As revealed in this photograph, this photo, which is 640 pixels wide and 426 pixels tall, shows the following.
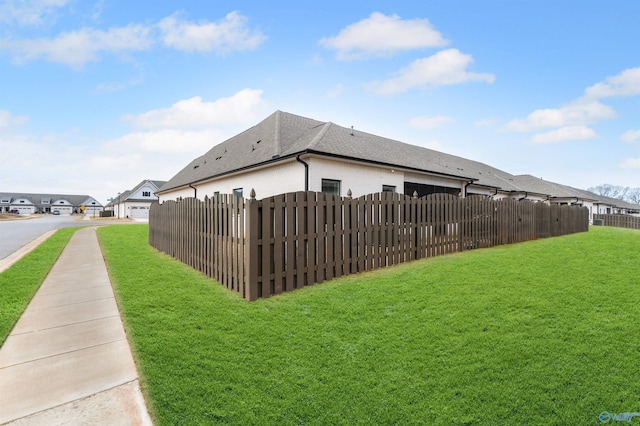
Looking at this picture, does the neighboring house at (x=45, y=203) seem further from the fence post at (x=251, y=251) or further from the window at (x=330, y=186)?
the fence post at (x=251, y=251)

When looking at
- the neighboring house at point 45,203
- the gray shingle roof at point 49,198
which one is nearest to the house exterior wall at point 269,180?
the neighboring house at point 45,203

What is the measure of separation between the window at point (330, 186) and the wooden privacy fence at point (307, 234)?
3478mm

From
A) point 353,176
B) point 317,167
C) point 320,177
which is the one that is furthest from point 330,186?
point 353,176

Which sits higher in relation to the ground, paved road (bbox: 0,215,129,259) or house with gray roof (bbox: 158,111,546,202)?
house with gray roof (bbox: 158,111,546,202)

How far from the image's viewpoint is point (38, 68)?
38.8ft

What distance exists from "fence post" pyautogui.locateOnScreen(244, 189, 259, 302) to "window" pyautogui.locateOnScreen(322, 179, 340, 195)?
5548 mm

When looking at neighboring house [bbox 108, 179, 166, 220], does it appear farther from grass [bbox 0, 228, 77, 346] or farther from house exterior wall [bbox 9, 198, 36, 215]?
house exterior wall [bbox 9, 198, 36, 215]

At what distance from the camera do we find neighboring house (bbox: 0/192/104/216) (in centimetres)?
8919

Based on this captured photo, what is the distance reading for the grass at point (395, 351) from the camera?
7.29 feet

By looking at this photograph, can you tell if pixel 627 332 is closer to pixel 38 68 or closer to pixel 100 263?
pixel 100 263

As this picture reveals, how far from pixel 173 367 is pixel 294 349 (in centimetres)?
121

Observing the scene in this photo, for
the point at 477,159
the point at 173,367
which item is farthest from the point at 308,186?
the point at 477,159

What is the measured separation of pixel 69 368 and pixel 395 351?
333 cm

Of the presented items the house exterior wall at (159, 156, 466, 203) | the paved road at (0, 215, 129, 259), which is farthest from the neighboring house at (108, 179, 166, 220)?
the house exterior wall at (159, 156, 466, 203)
